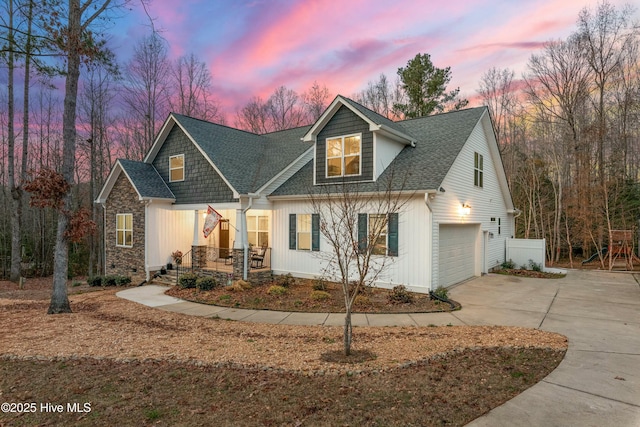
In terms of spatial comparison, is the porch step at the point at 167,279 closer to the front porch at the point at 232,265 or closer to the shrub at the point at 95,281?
the front porch at the point at 232,265

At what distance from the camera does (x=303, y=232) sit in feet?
40.9

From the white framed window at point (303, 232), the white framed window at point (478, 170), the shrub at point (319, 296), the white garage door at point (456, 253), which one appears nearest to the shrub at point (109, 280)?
the white framed window at point (303, 232)

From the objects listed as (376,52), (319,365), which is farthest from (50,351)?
(376,52)

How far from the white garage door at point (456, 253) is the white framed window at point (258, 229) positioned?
691 cm

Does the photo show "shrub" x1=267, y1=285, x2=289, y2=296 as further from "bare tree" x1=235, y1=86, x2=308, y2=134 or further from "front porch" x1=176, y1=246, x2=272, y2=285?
"bare tree" x1=235, y1=86, x2=308, y2=134

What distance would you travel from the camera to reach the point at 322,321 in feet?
25.7

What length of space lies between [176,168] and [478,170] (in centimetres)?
1298

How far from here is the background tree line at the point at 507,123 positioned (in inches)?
777

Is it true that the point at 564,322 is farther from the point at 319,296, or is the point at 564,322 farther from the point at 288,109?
the point at 288,109

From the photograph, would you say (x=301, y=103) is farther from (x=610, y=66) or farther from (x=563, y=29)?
(x=610, y=66)

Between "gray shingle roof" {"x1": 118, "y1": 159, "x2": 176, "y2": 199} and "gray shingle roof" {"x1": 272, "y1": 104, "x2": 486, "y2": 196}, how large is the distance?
5229mm

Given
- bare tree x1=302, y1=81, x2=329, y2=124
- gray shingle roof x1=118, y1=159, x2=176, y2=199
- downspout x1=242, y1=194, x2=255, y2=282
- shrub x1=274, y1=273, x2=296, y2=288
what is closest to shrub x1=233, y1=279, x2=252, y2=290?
downspout x1=242, y1=194, x2=255, y2=282

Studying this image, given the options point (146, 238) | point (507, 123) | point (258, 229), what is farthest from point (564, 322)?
point (507, 123)

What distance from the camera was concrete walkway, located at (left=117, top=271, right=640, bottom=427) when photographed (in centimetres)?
374
